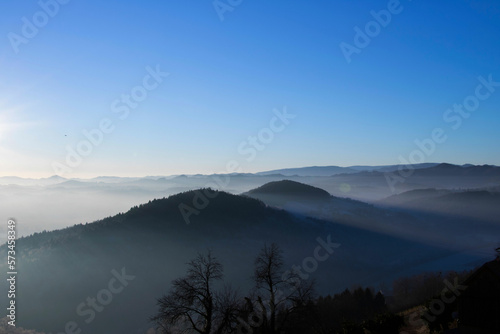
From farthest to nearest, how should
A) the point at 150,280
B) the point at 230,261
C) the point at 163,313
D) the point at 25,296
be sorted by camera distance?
1. the point at 230,261
2. the point at 150,280
3. the point at 25,296
4. the point at 163,313

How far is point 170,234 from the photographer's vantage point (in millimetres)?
174750

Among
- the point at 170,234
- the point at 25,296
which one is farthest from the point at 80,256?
the point at 170,234

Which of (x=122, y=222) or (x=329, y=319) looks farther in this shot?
(x=122, y=222)

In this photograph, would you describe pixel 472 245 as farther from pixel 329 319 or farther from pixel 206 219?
pixel 329 319

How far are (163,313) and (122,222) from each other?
166392 millimetres
